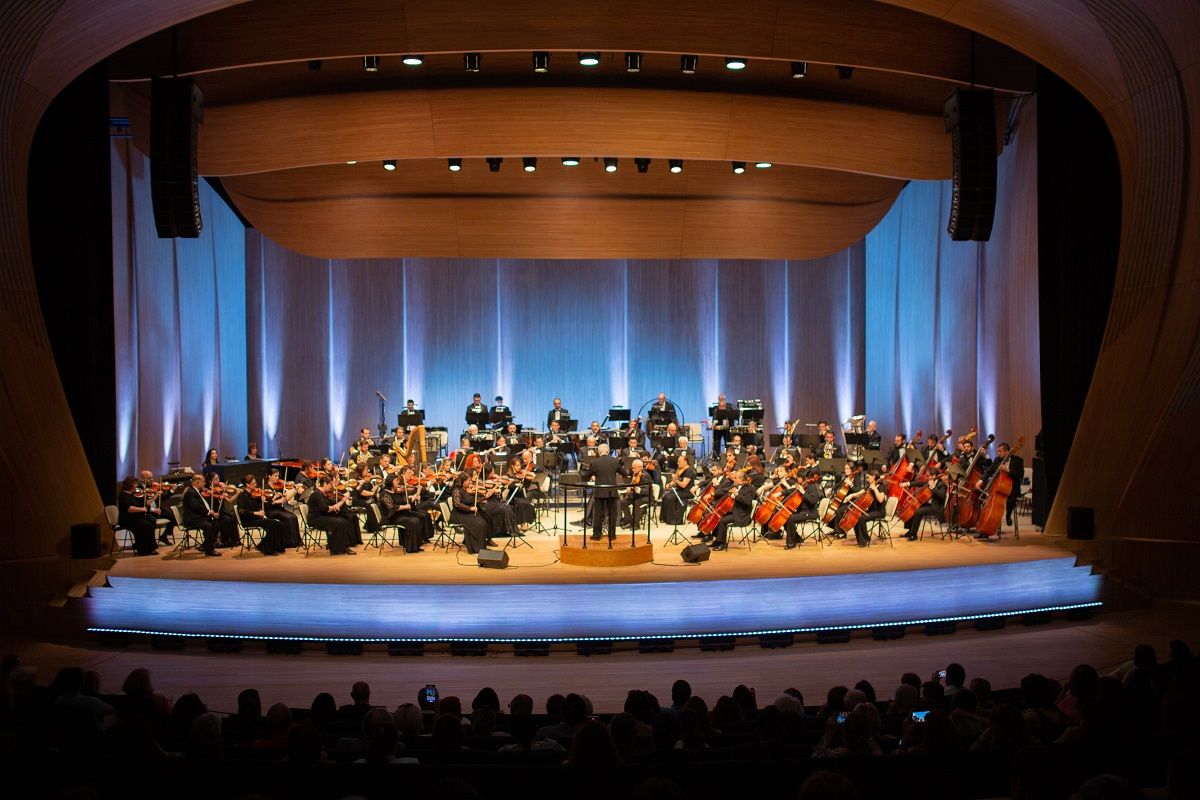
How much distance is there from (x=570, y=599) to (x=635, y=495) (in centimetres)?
270

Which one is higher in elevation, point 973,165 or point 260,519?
point 973,165

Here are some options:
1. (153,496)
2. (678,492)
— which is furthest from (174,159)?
(678,492)

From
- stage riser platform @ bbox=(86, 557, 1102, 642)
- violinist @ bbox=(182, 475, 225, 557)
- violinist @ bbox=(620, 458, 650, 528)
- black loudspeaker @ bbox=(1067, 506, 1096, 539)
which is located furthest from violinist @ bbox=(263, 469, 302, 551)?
black loudspeaker @ bbox=(1067, 506, 1096, 539)

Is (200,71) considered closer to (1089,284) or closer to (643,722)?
(643,722)

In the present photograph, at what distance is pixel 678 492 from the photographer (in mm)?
12578

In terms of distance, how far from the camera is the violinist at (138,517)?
10.8m

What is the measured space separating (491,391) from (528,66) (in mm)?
8724

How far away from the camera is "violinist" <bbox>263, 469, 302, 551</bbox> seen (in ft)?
35.8

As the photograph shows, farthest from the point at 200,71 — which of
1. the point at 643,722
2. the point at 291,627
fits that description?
the point at 643,722

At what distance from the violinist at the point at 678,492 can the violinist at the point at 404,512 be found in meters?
3.03

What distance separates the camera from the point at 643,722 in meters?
4.63

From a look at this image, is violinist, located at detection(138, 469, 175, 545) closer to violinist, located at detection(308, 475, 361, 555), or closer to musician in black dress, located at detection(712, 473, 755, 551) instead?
violinist, located at detection(308, 475, 361, 555)

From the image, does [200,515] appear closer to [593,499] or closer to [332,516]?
[332,516]

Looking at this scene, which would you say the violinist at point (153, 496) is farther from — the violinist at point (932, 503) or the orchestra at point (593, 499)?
the violinist at point (932, 503)
